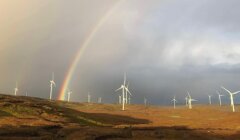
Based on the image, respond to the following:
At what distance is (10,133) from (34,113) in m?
33.6

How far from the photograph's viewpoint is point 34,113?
6950 cm

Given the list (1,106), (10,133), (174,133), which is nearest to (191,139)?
(174,133)

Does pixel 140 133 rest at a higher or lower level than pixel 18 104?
lower

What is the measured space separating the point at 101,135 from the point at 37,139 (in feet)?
22.7

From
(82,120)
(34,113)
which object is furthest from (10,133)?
(82,120)

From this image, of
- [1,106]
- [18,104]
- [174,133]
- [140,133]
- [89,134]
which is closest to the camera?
[89,134]

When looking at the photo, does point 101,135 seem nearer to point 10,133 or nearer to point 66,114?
point 10,133

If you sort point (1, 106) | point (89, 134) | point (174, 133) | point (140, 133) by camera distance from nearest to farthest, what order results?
1. point (89, 134)
2. point (140, 133)
3. point (174, 133)
4. point (1, 106)

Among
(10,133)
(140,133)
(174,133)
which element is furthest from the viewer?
(174,133)

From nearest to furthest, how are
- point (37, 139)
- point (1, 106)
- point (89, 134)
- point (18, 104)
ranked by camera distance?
1. point (37, 139)
2. point (89, 134)
3. point (1, 106)
4. point (18, 104)

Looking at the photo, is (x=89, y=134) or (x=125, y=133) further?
(x=125, y=133)

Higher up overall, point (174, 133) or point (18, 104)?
point (18, 104)

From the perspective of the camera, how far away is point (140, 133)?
4009 centimetres

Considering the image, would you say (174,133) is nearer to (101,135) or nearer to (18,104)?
(101,135)
